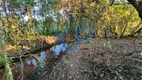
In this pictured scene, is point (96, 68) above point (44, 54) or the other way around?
above

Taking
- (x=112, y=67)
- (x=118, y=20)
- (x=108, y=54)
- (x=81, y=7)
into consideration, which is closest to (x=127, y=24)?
(x=118, y=20)

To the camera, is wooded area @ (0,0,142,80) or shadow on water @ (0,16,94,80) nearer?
shadow on water @ (0,16,94,80)

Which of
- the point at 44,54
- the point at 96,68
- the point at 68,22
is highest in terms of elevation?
the point at 68,22

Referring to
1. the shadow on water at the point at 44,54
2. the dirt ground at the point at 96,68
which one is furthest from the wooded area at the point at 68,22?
the dirt ground at the point at 96,68

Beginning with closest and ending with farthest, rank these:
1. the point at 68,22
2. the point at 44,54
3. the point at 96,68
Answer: the point at 96,68 < the point at 44,54 < the point at 68,22

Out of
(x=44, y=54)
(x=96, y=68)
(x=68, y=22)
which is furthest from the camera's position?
(x=68, y=22)

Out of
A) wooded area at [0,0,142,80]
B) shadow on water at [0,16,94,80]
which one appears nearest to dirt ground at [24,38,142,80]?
shadow on water at [0,16,94,80]

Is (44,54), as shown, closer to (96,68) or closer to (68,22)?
(68,22)

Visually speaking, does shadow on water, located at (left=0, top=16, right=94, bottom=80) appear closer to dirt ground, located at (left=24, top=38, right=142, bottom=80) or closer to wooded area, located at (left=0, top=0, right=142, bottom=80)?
wooded area, located at (left=0, top=0, right=142, bottom=80)

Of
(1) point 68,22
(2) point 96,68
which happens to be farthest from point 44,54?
(2) point 96,68

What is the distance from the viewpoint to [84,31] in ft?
32.9

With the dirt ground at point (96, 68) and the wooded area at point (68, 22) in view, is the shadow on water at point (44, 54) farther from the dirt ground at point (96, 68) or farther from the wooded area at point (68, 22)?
the dirt ground at point (96, 68)

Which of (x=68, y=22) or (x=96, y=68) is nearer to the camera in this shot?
(x=96, y=68)

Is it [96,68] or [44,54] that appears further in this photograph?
[44,54]
